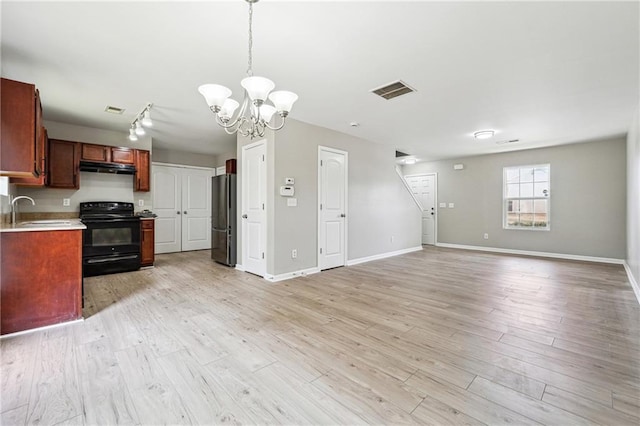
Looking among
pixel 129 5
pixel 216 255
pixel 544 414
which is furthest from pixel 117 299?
pixel 544 414

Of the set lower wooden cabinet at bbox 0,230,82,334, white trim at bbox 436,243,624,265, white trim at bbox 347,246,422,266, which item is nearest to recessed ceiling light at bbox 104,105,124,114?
lower wooden cabinet at bbox 0,230,82,334

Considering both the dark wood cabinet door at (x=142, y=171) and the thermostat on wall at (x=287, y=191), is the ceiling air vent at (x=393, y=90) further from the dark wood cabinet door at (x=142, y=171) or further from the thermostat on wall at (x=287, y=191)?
the dark wood cabinet door at (x=142, y=171)

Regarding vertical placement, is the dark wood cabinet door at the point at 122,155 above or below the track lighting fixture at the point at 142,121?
below

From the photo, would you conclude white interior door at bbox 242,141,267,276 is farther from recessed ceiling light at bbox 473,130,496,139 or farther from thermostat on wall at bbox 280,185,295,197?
recessed ceiling light at bbox 473,130,496,139

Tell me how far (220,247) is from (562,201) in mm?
7301

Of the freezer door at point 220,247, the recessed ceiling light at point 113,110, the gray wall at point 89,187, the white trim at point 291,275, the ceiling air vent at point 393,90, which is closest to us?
the ceiling air vent at point 393,90

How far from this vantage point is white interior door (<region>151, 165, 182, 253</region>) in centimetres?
655

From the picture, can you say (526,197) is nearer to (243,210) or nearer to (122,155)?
(243,210)

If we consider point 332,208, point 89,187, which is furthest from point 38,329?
point 332,208

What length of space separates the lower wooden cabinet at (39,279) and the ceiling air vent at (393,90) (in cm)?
356

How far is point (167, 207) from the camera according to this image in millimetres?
6684

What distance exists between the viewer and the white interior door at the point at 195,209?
6.98 m

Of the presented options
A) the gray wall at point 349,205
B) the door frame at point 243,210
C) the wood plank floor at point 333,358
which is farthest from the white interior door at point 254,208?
the wood plank floor at point 333,358

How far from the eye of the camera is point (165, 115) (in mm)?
4266
